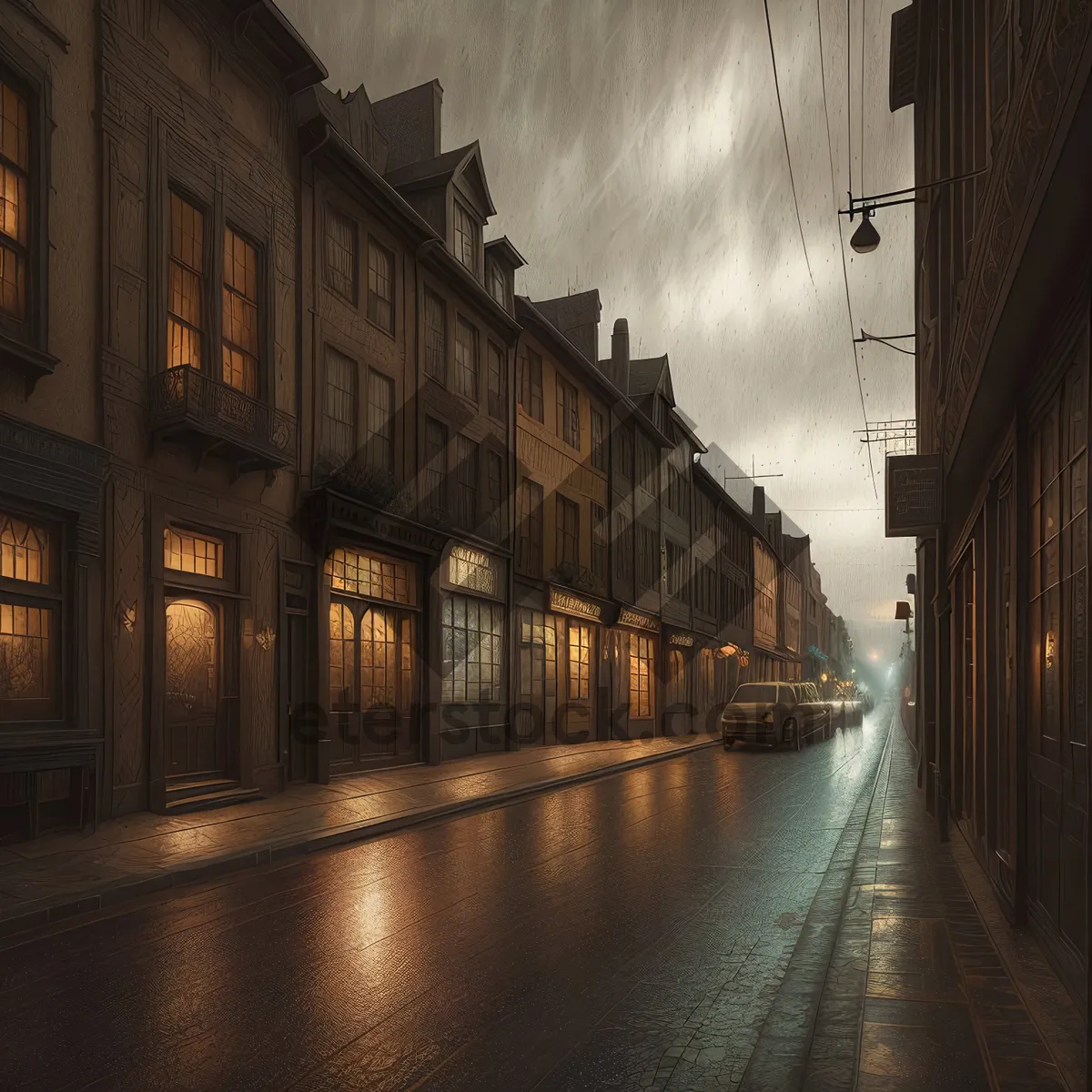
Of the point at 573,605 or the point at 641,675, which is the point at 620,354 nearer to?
the point at 641,675

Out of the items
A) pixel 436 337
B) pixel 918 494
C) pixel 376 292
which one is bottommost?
pixel 918 494

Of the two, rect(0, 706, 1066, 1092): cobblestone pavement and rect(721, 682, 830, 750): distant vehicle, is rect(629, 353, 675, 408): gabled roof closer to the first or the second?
rect(721, 682, 830, 750): distant vehicle

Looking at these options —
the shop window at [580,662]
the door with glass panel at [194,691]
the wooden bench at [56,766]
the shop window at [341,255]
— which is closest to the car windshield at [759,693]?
the shop window at [580,662]

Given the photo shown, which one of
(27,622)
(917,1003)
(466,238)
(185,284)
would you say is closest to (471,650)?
(466,238)

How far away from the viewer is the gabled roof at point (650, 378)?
39531 millimetres

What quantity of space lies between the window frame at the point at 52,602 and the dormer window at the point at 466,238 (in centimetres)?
1343

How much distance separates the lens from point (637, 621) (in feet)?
118

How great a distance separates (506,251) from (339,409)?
8963 millimetres

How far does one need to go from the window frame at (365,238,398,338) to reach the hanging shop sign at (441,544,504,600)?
4.88m

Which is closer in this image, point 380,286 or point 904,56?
point 904,56

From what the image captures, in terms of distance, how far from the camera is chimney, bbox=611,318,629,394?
3766 cm

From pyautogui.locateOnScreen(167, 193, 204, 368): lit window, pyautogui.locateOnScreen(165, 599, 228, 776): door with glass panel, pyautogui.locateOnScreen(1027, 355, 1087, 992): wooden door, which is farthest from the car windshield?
pyautogui.locateOnScreen(1027, 355, 1087, 992): wooden door

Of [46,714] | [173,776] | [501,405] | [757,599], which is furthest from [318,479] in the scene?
[757,599]

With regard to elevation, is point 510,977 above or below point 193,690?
below
